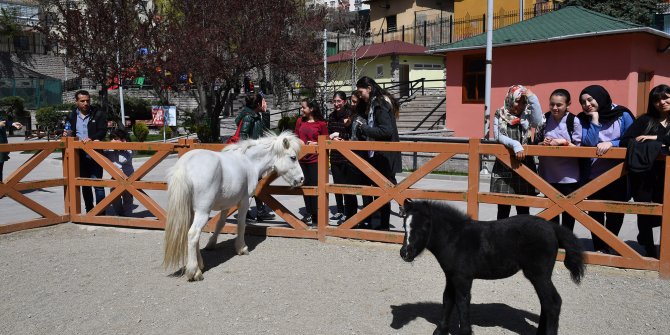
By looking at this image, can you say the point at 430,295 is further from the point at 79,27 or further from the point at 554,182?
the point at 79,27

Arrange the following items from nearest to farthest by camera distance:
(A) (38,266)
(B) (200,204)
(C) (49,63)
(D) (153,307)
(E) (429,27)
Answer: (D) (153,307), (B) (200,204), (A) (38,266), (E) (429,27), (C) (49,63)

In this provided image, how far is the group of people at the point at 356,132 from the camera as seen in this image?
21.5 ft

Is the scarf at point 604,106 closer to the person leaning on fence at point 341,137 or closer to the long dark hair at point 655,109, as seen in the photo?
the long dark hair at point 655,109

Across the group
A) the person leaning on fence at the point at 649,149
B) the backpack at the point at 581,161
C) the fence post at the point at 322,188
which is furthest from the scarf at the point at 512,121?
the fence post at the point at 322,188

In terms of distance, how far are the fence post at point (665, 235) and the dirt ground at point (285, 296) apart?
0.11 metres

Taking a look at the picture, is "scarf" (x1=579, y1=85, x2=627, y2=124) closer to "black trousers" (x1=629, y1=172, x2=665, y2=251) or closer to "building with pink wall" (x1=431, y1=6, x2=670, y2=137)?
"black trousers" (x1=629, y1=172, x2=665, y2=251)

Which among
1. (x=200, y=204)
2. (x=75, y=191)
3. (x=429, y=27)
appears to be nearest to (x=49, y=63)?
(x=429, y=27)

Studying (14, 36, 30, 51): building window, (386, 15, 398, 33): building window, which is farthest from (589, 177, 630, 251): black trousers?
(14, 36, 30, 51): building window

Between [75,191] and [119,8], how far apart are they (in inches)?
471

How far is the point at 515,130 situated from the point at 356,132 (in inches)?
77.0

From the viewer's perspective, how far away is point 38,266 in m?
5.85

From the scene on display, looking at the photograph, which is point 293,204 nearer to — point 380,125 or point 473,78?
point 380,125

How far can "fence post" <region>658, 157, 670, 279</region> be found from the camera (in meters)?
5.10

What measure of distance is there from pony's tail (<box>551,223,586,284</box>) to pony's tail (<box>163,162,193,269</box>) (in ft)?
10.5
